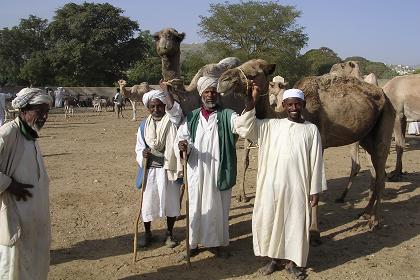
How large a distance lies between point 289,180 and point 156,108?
1.85 m

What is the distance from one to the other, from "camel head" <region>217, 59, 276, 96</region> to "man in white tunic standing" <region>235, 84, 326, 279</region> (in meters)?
0.28

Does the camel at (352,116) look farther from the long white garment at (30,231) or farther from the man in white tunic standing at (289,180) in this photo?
the long white garment at (30,231)

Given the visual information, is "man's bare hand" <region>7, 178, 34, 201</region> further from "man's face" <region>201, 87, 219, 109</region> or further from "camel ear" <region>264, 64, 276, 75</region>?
"camel ear" <region>264, 64, 276, 75</region>

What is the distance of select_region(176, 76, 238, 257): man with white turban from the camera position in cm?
505

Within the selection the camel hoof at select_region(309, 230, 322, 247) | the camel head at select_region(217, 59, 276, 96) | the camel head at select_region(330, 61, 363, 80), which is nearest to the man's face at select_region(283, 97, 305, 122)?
the camel head at select_region(217, 59, 276, 96)

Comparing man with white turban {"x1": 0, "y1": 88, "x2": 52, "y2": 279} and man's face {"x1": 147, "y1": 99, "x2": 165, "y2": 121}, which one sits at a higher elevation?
man's face {"x1": 147, "y1": 99, "x2": 165, "y2": 121}

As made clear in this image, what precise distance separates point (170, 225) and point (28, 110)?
2623mm

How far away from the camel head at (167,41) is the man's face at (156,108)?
1069 millimetres

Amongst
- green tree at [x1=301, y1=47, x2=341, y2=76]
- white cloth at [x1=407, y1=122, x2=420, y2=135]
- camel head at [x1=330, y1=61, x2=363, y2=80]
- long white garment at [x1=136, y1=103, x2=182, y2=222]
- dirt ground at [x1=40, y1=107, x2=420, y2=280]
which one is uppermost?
green tree at [x1=301, y1=47, x2=341, y2=76]

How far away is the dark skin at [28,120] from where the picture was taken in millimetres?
3477

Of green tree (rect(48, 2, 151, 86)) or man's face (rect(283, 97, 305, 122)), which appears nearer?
man's face (rect(283, 97, 305, 122))

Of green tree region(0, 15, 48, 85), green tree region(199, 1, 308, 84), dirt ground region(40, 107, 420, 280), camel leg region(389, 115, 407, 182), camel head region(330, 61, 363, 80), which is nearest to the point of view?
dirt ground region(40, 107, 420, 280)

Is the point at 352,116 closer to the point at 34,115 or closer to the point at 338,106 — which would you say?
the point at 338,106

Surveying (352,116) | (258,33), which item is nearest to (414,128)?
(352,116)
